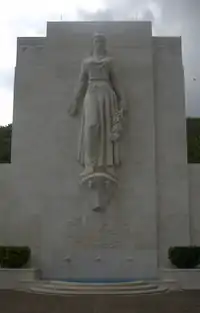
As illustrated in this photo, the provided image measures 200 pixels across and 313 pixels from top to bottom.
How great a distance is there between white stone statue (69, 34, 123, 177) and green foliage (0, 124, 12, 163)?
9734 mm

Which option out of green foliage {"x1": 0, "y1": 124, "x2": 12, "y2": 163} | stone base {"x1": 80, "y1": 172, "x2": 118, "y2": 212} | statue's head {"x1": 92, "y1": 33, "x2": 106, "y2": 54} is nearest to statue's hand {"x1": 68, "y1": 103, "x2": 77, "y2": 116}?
statue's head {"x1": 92, "y1": 33, "x2": 106, "y2": 54}

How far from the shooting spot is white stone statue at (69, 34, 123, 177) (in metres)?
14.6

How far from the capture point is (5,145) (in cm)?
2656

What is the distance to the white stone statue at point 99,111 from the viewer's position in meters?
14.6

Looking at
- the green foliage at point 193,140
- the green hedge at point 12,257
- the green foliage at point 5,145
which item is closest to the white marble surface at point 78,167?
the green hedge at point 12,257

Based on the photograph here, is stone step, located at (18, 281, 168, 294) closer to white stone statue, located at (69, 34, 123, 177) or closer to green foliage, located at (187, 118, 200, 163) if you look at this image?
white stone statue, located at (69, 34, 123, 177)

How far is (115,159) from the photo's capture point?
48.8 ft

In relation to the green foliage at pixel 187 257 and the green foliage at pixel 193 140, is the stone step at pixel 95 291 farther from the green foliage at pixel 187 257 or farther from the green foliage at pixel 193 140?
the green foliage at pixel 193 140

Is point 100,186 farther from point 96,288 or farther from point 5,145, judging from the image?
point 5,145

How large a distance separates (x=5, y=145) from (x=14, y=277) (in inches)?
555

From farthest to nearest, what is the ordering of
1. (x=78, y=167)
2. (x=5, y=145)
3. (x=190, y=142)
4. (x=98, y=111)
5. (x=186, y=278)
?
1. (x=190, y=142)
2. (x=5, y=145)
3. (x=78, y=167)
4. (x=98, y=111)
5. (x=186, y=278)

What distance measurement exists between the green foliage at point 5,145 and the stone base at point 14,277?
11026mm

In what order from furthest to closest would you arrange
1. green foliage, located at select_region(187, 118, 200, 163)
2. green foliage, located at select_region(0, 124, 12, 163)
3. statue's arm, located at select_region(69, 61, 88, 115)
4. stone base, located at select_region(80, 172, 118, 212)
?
green foliage, located at select_region(0, 124, 12, 163) → green foliage, located at select_region(187, 118, 200, 163) → statue's arm, located at select_region(69, 61, 88, 115) → stone base, located at select_region(80, 172, 118, 212)

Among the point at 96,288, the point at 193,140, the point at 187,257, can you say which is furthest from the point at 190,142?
the point at 96,288
